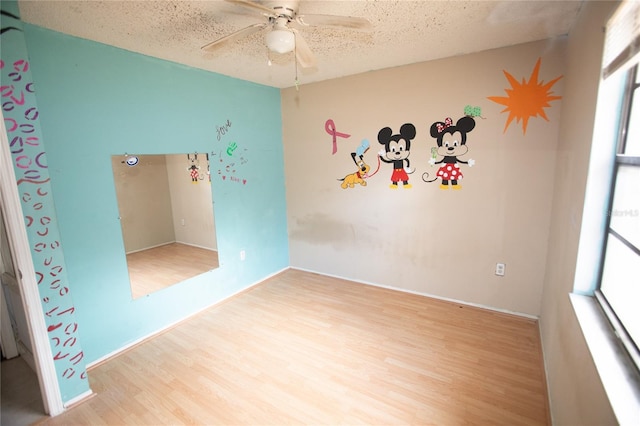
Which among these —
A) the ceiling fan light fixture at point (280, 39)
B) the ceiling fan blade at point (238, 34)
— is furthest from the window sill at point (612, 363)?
the ceiling fan blade at point (238, 34)

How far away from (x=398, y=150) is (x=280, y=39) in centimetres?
187

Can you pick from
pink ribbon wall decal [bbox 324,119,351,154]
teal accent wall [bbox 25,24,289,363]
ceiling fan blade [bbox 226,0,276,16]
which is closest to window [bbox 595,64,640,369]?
ceiling fan blade [bbox 226,0,276,16]

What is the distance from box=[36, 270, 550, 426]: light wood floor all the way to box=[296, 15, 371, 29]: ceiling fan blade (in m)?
2.21

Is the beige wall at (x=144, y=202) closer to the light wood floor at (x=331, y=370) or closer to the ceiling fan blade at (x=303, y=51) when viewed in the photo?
the light wood floor at (x=331, y=370)

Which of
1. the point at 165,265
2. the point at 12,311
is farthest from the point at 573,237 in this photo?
the point at 12,311

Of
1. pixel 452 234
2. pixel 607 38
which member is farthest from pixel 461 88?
pixel 607 38

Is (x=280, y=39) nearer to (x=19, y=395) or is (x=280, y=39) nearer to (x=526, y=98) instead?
(x=526, y=98)

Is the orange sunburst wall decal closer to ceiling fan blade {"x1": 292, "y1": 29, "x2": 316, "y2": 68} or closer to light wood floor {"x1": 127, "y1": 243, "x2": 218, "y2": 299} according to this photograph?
ceiling fan blade {"x1": 292, "y1": 29, "x2": 316, "y2": 68}

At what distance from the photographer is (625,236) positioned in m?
1.23

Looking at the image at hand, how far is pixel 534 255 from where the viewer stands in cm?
267

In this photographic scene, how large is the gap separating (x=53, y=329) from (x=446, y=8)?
10.2 feet

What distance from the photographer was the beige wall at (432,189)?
2594 mm

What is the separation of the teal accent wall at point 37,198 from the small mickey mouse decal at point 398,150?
2.76 m

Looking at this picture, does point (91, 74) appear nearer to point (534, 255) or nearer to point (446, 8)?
point (446, 8)
